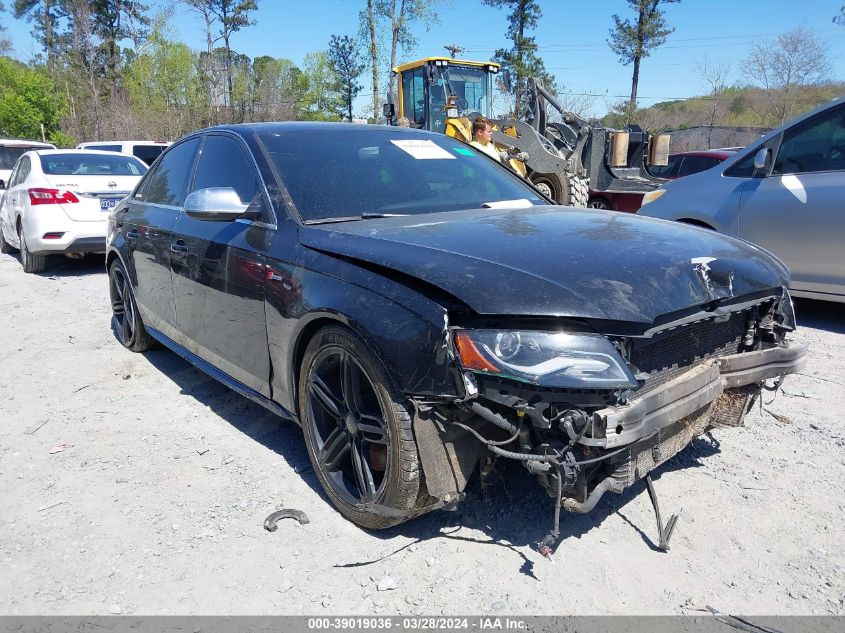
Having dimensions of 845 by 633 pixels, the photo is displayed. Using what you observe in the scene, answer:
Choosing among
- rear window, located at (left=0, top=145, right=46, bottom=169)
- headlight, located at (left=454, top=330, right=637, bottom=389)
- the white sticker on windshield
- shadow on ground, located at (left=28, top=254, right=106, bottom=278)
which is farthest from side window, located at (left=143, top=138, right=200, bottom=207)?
rear window, located at (left=0, top=145, right=46, bottom=169)

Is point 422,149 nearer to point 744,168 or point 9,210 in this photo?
point 744,168

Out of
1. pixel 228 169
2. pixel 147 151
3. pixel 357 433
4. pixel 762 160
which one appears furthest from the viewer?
pixel 147 151

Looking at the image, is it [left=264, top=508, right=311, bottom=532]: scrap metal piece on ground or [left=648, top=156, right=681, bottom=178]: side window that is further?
[left=648, top=156, right=681, bottom=178]: side window

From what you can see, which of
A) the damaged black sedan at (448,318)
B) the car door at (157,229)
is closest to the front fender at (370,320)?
the damaged black sedan at (448,318)

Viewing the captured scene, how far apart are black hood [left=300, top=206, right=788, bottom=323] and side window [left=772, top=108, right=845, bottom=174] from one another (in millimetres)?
3040

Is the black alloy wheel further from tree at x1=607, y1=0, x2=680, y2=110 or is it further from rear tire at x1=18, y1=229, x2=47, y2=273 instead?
tree at x1=607, y1=0, x2=680, y2=110

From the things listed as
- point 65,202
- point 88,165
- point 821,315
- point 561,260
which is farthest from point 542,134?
point 561,260

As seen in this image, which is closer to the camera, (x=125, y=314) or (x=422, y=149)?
(x=422, y=149)

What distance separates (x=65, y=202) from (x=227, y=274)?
6.60 meters

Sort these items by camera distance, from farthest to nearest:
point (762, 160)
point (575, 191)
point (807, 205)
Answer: point (575, 191)
point (762, 160)
point (807, 205)

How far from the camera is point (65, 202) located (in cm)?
863

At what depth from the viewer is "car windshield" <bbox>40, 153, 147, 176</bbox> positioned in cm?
905

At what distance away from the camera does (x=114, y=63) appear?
136ft

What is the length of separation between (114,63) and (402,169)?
45.5 m
